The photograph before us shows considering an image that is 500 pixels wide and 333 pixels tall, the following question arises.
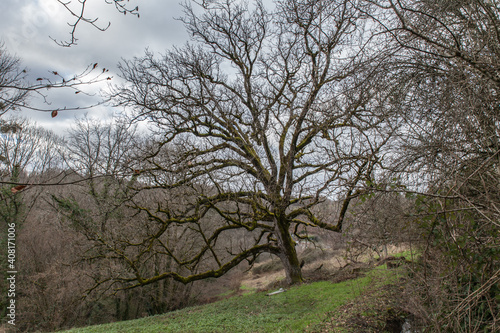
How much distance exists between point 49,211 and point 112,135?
22.9ft

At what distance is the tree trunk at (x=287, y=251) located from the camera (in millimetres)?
12297

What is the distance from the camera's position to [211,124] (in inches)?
473

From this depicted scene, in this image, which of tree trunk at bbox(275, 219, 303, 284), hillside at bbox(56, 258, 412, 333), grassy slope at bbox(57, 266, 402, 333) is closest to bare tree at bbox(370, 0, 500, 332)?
hillside at bbox(56, 258, 412, 333)

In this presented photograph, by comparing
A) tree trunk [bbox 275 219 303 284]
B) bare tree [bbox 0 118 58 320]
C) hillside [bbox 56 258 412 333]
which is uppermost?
bare tree [bbox 0 118 58 320]

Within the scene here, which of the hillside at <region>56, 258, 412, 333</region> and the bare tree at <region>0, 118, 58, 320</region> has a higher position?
the bare tree at <region>0, 118, 58, 320</region>

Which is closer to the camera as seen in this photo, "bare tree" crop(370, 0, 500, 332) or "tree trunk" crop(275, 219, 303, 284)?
"bare tree" crop(370, 0, 500, 332)

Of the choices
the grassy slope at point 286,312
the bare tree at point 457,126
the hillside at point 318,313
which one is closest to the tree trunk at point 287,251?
the grassy slope at point 286,312

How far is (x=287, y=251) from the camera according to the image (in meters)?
12.5

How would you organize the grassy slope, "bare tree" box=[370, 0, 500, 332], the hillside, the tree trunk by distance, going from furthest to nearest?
the tree trunk, the grassy slope, the hillside, "bare tree" box=[370, 0, 500, 332]

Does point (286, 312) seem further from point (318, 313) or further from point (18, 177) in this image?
point (18, 177)

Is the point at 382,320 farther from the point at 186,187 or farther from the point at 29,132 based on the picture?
the point at 29,132

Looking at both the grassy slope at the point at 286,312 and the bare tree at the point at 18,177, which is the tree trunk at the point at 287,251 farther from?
the bare tree at the point at 18,177

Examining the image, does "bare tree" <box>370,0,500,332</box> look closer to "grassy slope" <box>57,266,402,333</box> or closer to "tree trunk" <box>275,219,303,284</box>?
"grassy slope" <box>57,266,402,333</box>

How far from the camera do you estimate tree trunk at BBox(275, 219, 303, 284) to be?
1230cm
